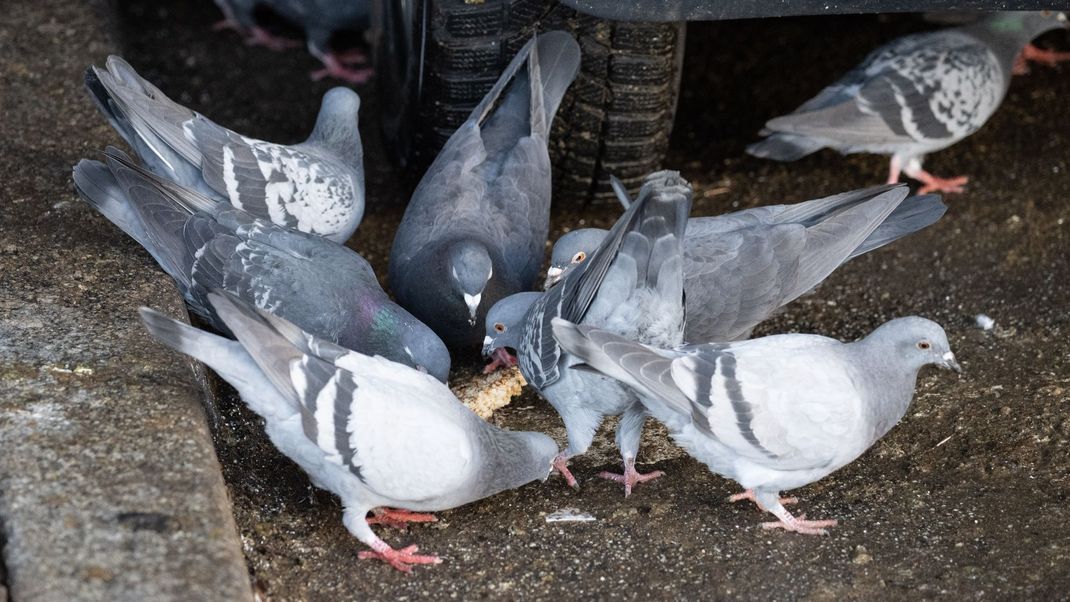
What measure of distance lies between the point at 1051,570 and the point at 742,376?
1.05m

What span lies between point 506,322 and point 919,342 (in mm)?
1401

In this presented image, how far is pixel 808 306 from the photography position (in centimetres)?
491

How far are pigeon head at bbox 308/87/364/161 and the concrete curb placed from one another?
920 mm

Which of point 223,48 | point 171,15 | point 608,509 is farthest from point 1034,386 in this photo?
point 171,15

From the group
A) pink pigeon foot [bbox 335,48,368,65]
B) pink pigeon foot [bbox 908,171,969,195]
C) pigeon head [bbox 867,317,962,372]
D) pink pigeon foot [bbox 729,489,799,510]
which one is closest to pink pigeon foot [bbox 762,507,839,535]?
pink pigeon foot [bbox 729,489,799,510]

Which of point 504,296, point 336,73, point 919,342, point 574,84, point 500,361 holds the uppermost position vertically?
point 574,84

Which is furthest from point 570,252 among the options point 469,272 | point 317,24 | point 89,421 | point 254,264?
point 317,24

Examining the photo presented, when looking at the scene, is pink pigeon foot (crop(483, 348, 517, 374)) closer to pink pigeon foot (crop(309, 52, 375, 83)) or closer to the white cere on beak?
the white cere on beak

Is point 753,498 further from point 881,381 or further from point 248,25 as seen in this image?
point 248,25

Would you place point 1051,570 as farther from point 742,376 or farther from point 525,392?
point 525,392

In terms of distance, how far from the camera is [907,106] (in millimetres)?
5551

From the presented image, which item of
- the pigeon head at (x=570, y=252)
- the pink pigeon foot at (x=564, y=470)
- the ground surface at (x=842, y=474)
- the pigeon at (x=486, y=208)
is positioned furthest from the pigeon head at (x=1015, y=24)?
the pink pigeon foot at (x=564, y=470)

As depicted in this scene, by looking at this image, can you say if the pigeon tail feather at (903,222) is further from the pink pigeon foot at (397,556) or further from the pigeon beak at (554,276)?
the pink pigeon foot at (397,556)

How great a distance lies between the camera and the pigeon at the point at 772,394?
11.4ft
